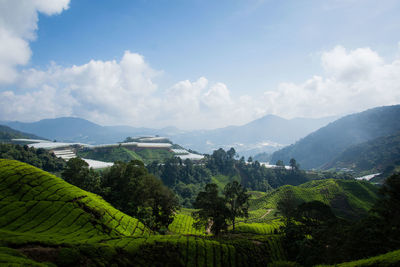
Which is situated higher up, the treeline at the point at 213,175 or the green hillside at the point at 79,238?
the green hillside at the point at 79,238

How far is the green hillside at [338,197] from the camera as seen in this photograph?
103m

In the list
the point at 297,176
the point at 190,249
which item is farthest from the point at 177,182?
the point at 190,249

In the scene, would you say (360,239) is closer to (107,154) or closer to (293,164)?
(293,164)

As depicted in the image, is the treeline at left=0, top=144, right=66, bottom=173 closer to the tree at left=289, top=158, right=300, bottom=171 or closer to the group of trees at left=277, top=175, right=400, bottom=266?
the group of trees at left=277, top=175, right=400, bottom=266

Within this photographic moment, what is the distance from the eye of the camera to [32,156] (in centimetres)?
11100

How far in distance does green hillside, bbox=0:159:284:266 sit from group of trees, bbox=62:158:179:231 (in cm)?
1002

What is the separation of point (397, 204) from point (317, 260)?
13.3m

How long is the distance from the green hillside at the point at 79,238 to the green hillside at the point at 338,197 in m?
67.6

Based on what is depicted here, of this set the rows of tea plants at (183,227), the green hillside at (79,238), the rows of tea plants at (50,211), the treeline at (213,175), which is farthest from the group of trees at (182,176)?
the green hillside at (79,238)

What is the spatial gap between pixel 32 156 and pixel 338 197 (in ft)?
490

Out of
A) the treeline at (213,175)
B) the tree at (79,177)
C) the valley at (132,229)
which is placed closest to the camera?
the valley at (132,229)

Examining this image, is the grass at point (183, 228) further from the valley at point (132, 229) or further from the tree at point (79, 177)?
the tree at point (79, 177)

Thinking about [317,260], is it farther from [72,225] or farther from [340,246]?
[72,225]

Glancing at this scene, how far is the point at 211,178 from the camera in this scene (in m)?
→ 178
